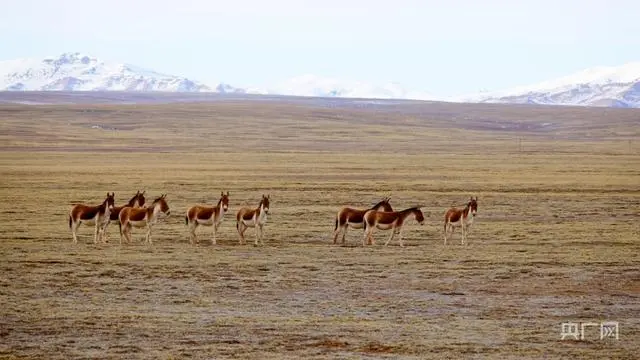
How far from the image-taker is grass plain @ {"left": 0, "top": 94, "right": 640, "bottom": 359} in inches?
582

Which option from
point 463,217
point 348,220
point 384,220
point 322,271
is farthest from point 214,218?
point 463,217

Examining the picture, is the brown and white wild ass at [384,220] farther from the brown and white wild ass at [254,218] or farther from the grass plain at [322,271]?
the brown and white wild ass at [254,218]

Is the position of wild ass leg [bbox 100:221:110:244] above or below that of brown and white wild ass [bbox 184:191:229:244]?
below

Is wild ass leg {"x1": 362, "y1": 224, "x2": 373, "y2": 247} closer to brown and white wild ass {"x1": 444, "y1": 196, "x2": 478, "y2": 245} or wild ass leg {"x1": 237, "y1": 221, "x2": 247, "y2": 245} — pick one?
brown and white wild ass {"x1": 444, "y1": 196, "x2": 478, "y2": 245}

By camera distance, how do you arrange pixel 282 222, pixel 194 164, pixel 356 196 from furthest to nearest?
pixel 194 164 → pixel 356 196 → pixel 282 222

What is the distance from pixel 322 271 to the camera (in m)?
21.1

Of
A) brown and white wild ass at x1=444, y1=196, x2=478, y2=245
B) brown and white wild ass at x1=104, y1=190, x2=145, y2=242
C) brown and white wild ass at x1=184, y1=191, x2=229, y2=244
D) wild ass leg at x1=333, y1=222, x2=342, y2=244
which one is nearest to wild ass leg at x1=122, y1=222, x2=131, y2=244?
brown and white wild ass at x1=104, y1=190, x2=145, y2=242

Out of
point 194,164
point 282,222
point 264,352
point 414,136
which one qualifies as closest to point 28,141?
point 194,164

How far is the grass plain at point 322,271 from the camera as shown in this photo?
14.8 m

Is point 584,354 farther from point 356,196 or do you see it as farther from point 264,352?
point 356,196

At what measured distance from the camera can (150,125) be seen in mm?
122375

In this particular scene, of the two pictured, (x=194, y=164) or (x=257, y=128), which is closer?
(x=194, y=164)

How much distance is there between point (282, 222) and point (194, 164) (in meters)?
32.2

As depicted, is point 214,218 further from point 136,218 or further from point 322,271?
point 322,271
